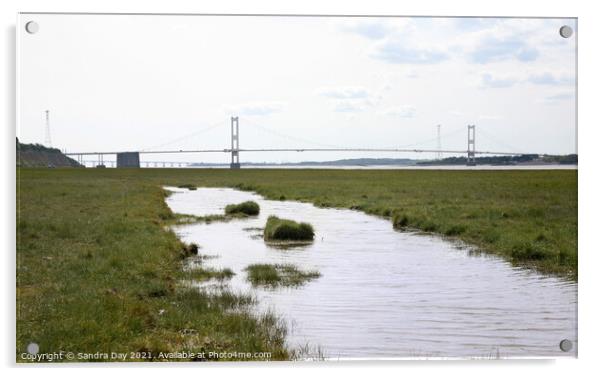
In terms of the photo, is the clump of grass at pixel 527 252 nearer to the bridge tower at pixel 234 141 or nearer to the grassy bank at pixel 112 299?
the grassy bank at pixel 112 299

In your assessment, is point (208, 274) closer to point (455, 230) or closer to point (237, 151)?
point (237, 151)

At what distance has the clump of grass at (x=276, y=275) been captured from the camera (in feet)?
42.8

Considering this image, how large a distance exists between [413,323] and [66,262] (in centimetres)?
633

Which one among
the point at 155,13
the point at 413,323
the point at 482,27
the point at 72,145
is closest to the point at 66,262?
the point at 72,145

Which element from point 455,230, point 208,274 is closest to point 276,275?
point 208,274

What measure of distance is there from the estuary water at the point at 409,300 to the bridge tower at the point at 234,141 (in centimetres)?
234

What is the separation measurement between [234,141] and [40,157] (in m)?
3.18

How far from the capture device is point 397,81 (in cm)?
1130

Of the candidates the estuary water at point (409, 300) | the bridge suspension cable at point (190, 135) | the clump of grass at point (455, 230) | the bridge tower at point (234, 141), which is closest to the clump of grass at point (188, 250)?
the estuary water at point (409, 300)

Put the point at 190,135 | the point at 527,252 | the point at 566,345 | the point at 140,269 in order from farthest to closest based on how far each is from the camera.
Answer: the point at 527,252
the point at 140,269
the point at 190,135
the point at 566,345

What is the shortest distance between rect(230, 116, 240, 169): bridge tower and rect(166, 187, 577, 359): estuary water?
234 centimetres

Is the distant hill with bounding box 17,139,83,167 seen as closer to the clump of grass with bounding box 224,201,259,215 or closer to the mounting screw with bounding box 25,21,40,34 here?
the mounting screw with bounding box 25,21,40,34

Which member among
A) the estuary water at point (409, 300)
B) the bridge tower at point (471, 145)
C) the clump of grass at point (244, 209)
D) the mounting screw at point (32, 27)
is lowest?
the estuary water at point (409, 300)

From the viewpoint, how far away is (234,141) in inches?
459
